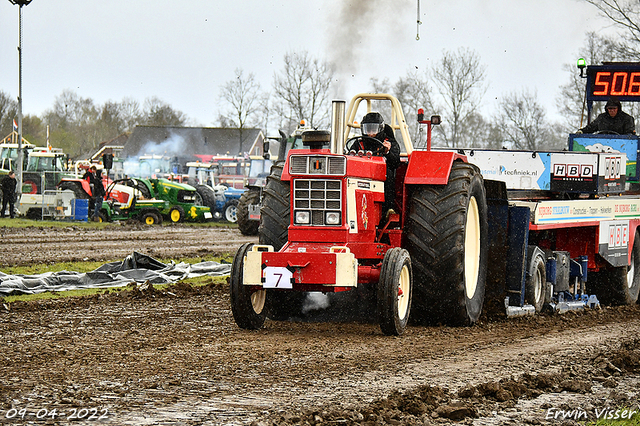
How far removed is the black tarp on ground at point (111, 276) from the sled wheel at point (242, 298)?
4036 mm

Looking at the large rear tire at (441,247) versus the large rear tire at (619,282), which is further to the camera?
the large rear tire at (619,282)

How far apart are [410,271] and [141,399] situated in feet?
10.8

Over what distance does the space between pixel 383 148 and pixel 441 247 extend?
1.20m

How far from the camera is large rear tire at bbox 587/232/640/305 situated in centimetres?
1151

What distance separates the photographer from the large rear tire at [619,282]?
11.5m

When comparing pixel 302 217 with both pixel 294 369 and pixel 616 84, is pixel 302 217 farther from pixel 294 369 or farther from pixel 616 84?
pixel 616 84

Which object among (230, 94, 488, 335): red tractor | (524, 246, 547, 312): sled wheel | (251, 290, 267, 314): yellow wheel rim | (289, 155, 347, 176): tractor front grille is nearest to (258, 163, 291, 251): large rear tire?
(230, 94, 488, 335): red tractor

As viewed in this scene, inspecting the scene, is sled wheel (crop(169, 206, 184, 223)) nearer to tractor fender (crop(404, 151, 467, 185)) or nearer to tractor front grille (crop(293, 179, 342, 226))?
tractor fender (crop(404, 151, 467, 185))

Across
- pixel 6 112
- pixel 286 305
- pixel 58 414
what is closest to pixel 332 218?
pixel 286 305

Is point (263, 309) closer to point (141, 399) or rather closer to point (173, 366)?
point (173, 366)

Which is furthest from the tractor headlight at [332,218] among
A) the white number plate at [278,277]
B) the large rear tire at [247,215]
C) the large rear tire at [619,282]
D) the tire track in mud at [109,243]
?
the large rear tire at [247,215]

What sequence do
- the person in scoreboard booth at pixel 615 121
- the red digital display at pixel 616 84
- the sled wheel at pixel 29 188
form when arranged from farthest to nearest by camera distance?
the sled wheel at pixel 29 188
the red digital display at pixel 616 84
the person in scoreboard booth at pixel 615 121

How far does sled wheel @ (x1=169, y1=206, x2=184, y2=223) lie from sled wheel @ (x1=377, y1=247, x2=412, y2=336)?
63.9 ft

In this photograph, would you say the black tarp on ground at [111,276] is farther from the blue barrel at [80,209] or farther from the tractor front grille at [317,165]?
the blue barrel at [80,209]
